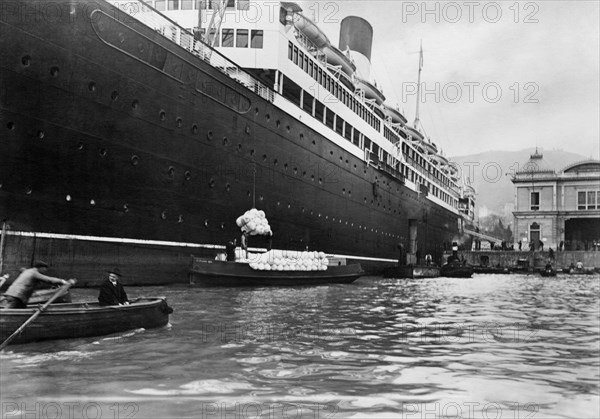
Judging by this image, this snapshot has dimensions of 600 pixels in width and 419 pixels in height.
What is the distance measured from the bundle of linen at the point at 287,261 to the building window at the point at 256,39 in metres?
8.51

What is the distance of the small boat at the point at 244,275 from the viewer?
59.0ft

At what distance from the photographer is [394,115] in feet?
153

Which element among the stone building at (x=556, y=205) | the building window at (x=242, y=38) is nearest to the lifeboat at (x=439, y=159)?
the stone building at (x=556, y=205)

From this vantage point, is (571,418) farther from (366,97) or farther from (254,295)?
(366,97)

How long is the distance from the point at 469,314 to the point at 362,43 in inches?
1210

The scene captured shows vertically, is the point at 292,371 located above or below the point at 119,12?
below

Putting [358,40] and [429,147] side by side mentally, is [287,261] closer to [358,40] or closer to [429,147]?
[358,40]

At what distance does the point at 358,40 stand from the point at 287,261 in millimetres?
24961

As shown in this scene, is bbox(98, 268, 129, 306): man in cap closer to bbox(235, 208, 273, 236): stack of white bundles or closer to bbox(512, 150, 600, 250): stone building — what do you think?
bbox(235, 208, 273, 236): stack of white bundles

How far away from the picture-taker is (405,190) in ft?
140

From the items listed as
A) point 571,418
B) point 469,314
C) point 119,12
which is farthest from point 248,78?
point 571,418

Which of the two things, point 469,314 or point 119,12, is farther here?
point 119,12

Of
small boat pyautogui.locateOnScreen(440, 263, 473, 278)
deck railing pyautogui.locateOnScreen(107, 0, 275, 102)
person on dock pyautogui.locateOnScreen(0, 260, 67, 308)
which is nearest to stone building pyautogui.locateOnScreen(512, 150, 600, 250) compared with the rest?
small boat pyautogui.locateOnScreen(440, 263, 473, 278)

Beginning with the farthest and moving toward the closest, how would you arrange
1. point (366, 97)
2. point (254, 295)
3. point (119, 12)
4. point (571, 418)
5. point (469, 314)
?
point (366, 97)
point (254, 295)
point (119, 12)
point (469, 314)
point (571, 418)
